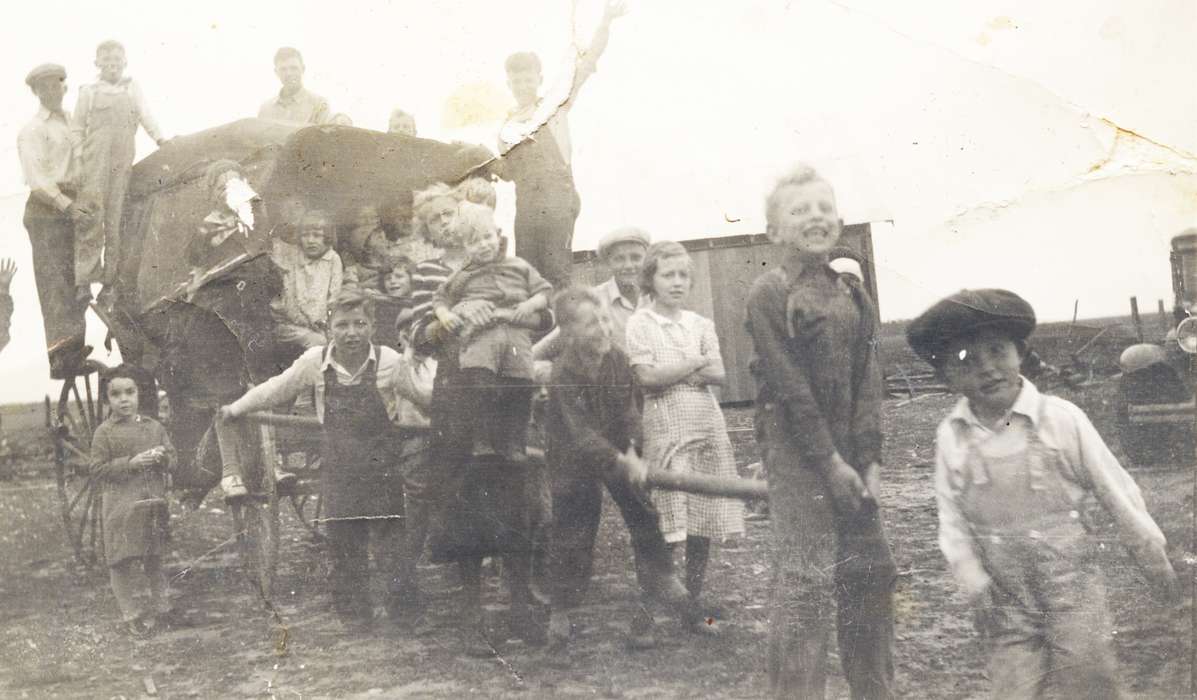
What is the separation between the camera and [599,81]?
3.80m

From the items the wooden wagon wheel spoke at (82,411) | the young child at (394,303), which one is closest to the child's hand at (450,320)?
the young child at (394,303)

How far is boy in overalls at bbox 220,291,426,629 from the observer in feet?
12.4

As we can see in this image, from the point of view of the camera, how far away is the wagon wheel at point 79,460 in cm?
396

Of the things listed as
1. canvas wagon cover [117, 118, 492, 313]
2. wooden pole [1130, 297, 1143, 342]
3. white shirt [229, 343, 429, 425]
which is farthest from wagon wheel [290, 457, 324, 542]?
wooden pole [1130, 297, 1143, 342]

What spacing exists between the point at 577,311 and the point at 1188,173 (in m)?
2.30

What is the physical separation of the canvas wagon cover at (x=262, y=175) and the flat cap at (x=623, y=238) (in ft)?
1.81

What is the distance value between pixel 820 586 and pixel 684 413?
775mm

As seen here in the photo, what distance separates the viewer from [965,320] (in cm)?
362

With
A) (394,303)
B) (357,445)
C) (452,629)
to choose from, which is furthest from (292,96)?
(452,629)

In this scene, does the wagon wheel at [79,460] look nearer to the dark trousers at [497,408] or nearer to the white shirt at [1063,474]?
the dark trousers at [497,408]

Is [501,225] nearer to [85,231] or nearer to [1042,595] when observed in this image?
[85,231]

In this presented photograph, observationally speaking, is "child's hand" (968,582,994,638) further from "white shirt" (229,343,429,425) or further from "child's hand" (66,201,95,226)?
"child's hand" (66,201,95,226)

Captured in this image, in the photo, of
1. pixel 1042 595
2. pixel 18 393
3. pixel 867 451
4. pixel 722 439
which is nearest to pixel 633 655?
pixel 722 439

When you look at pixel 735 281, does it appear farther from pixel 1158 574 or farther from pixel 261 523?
pixel 261 523
